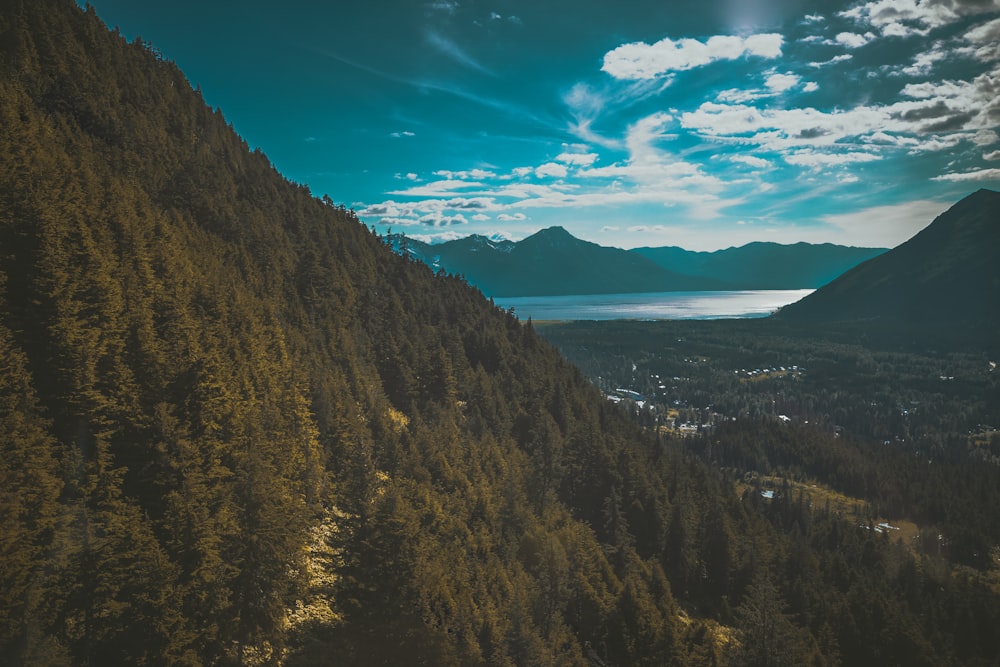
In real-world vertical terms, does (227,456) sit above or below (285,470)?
above

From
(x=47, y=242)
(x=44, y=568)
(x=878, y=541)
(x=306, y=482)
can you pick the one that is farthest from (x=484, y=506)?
(x=878, y=541)

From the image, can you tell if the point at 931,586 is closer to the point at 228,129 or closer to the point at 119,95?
the point at 119,95

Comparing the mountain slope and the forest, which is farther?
the forest

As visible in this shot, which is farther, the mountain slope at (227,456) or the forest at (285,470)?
the forest at (285,470)

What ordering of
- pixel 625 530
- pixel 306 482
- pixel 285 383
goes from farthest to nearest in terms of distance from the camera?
pixel 625 530 → pixel 285 383 → pixel 306 482

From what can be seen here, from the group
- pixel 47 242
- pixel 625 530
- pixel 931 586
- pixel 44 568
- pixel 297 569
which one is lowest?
pixel 931 586

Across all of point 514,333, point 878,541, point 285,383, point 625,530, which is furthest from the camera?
point 514,333

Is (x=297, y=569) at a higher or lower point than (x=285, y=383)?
lower

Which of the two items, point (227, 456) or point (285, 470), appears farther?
point (285, 470)
